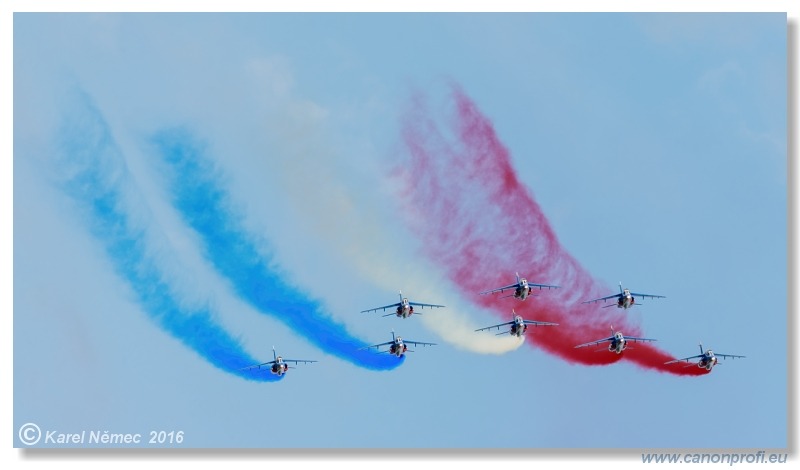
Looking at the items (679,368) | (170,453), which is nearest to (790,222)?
(679,368)

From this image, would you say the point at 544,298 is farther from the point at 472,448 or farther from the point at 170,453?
the point at 170,453

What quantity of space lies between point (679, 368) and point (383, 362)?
11494 millimetres

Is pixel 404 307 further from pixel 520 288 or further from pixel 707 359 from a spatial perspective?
pixel 707 359

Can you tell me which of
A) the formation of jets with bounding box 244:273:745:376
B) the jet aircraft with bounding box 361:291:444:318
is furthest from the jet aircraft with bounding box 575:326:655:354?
the jet aircraft with bounding box 361:291:444:318
